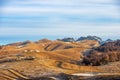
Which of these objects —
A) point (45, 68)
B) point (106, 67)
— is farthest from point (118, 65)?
point (45, 68)

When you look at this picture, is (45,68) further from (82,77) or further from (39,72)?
(82,77)

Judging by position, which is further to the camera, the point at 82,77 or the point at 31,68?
the point at 31,68

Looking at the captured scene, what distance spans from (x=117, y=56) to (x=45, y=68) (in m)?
27.8

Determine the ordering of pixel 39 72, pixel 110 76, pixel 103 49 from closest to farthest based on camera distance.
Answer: pixel 110 76, pixel 39 72, pixel 103 49

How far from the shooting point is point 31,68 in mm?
66875

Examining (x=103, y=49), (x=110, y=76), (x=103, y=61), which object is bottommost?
(x=110, y=76)

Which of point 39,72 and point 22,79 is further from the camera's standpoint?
point 39,72

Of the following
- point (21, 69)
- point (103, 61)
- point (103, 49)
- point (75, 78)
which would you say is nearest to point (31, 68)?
point (21, 69)

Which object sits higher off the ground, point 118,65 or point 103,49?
point 103,49

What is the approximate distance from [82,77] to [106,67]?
557 inches

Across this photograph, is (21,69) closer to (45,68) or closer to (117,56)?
(45,68)

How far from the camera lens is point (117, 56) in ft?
293

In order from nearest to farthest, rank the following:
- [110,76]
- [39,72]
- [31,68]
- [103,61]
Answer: [110,76] → [39,72] → [31,68] → [103,61]

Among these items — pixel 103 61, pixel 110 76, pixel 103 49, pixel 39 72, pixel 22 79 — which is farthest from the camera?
pixel 103 49
